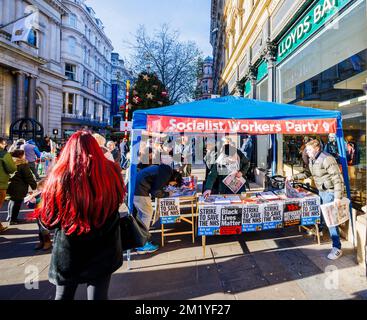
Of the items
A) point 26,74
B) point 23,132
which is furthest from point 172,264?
point 26,74

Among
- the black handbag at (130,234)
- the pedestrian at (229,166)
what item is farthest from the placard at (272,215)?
the black handbag at (130,234)

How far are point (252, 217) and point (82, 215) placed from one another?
332cm

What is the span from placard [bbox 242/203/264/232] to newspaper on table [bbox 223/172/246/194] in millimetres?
1193

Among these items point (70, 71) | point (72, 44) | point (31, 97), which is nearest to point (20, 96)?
point (31, 97)

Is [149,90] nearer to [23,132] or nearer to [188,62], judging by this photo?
[188,62]

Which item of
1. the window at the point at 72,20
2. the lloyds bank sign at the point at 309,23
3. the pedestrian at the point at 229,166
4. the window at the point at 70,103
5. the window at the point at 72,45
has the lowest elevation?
the pedestrian at the point at 229,166

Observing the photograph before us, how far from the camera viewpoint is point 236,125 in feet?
14.9

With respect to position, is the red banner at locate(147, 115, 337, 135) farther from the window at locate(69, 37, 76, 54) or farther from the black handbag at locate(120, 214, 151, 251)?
the window at locate(69, 37, 76, 54)

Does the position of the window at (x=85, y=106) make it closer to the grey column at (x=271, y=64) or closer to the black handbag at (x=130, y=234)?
the grey column at (x=271, y=64)

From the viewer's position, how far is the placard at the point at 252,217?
14.4ft

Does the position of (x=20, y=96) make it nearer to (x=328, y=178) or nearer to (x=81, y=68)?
(x=81, y=68)

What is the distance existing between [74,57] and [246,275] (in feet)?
165

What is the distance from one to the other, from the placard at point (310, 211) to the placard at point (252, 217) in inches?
35.9
